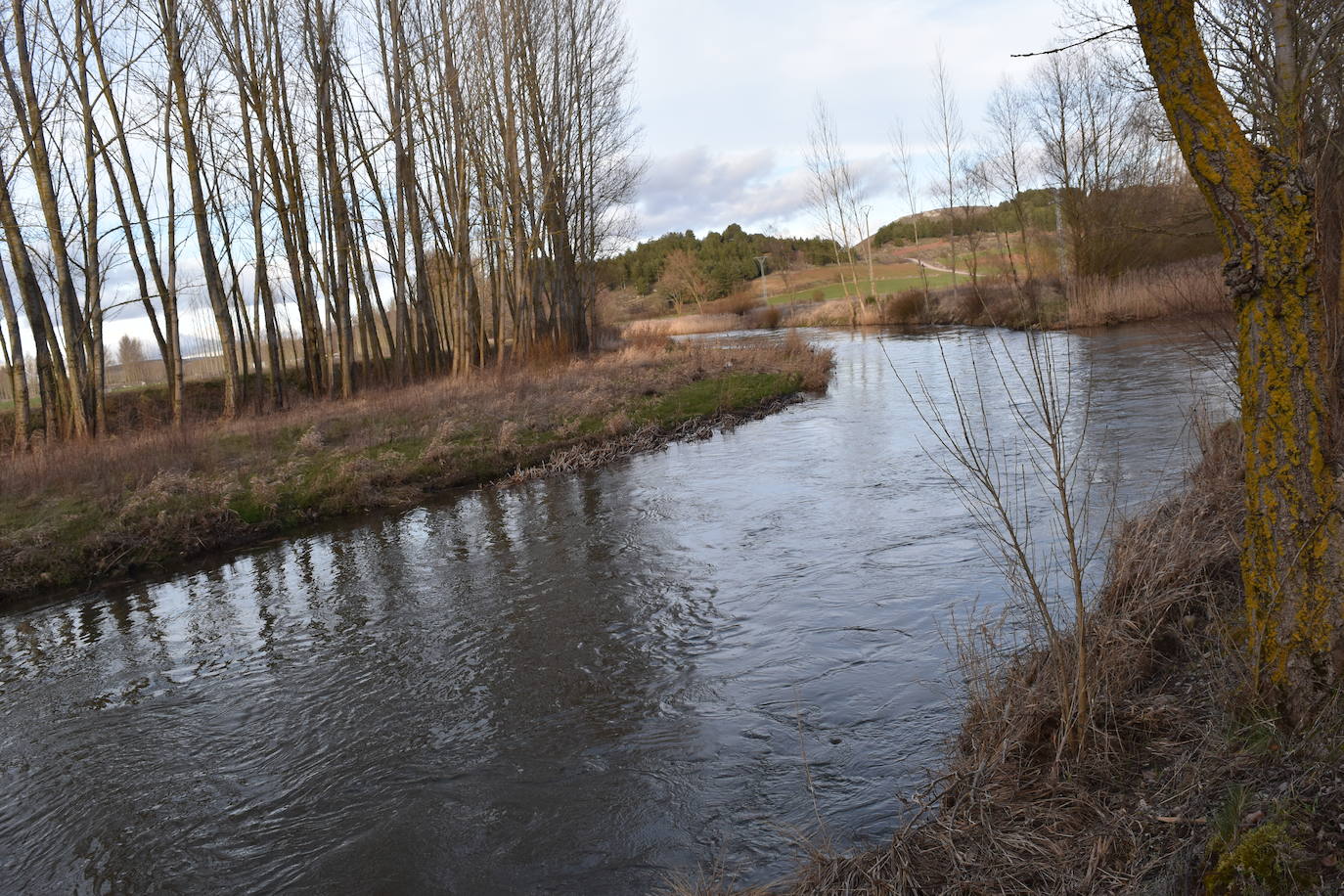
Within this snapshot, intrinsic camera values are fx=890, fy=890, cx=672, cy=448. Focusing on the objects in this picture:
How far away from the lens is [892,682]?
5668 mm

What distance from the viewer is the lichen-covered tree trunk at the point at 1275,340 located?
120 inches

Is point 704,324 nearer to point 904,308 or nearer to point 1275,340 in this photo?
point 904,308

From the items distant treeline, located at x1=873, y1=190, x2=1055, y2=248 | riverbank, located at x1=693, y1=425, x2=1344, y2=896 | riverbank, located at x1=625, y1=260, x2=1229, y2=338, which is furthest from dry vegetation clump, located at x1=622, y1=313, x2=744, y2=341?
riverbank, located at x1=693, y1=425, x2=1344, y2=896

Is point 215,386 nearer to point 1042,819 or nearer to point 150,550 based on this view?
Result: point 150,550

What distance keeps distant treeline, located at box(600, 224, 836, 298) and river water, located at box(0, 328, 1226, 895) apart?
7104 centimetres

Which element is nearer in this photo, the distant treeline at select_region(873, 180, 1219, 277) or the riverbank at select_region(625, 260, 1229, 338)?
the riverbank at select_region(625, 260, 1229, 338)

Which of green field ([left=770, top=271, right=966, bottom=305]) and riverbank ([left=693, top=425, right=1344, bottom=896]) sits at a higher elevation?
Answer: green field ([left=770, top=271, right=966, bottom=305])

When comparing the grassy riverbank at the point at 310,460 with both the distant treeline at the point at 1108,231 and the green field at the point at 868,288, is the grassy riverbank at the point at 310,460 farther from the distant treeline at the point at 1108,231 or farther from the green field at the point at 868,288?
the green field at the point at 868,288

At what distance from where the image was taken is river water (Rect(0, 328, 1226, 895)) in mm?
4492

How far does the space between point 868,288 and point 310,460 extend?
5160 centimetres

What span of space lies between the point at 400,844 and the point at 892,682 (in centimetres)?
305

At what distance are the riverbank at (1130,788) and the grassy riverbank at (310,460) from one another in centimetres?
1009

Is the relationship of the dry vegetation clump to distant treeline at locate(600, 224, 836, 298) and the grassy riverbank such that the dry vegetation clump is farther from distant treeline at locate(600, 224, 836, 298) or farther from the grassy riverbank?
the grassy riverbank

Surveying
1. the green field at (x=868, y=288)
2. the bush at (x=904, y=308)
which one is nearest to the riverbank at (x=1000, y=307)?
the bush at (x=904, y=308)
